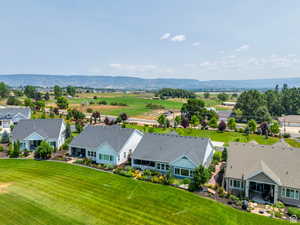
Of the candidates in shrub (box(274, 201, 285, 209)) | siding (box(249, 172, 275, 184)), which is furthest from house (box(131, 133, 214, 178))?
shrub (box(274, 201, 285, 209))

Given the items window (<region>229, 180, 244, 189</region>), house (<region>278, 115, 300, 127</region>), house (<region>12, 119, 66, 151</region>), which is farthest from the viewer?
house (<region>278, 115, 300, 127</region>)

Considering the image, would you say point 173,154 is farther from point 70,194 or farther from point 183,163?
point 70,194

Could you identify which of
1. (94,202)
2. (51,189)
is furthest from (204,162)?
(51,189)

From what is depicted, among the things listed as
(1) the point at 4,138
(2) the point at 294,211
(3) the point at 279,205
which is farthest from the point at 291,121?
(1) the point at 4,138

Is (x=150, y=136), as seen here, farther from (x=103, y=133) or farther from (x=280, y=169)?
(x=280, y=169)

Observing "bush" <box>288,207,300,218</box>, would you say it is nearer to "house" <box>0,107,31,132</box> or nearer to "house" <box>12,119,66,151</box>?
"house" <box>12,119,66,151</box>

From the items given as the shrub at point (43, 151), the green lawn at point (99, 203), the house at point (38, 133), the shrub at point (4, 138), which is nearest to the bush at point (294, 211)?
the green lawn at point (99, 203)
